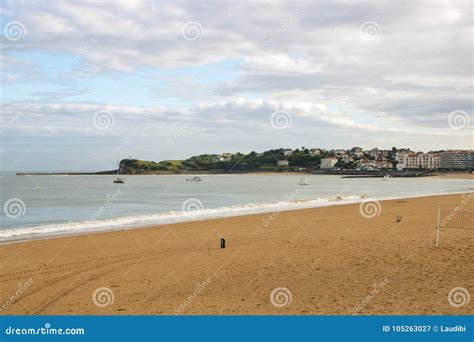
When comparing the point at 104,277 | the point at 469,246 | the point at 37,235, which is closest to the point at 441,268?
the point at 469,246

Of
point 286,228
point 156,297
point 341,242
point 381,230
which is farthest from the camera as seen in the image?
point 286,228

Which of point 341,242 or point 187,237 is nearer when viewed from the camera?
point 341,242

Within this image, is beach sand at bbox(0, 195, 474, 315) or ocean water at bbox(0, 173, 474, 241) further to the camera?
ocean water at bbox(0, 173, 474, 241)

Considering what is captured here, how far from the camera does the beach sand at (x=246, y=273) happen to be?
33.1 ft

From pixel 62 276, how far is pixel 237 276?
4.98 metres

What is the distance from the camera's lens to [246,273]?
13227mm

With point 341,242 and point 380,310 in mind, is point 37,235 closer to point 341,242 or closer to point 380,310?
point 341,242

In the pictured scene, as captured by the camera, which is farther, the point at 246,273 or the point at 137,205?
the point at 137,205

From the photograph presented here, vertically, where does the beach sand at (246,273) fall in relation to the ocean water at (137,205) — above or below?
above

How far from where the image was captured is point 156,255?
661 inches

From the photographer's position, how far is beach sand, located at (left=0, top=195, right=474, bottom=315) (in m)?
10.1

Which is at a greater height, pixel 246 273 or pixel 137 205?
pixel 246 273

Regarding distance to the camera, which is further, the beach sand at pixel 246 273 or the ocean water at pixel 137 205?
the ocean water at pixel 137 205

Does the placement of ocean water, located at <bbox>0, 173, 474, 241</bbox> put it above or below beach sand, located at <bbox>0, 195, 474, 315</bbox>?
below
